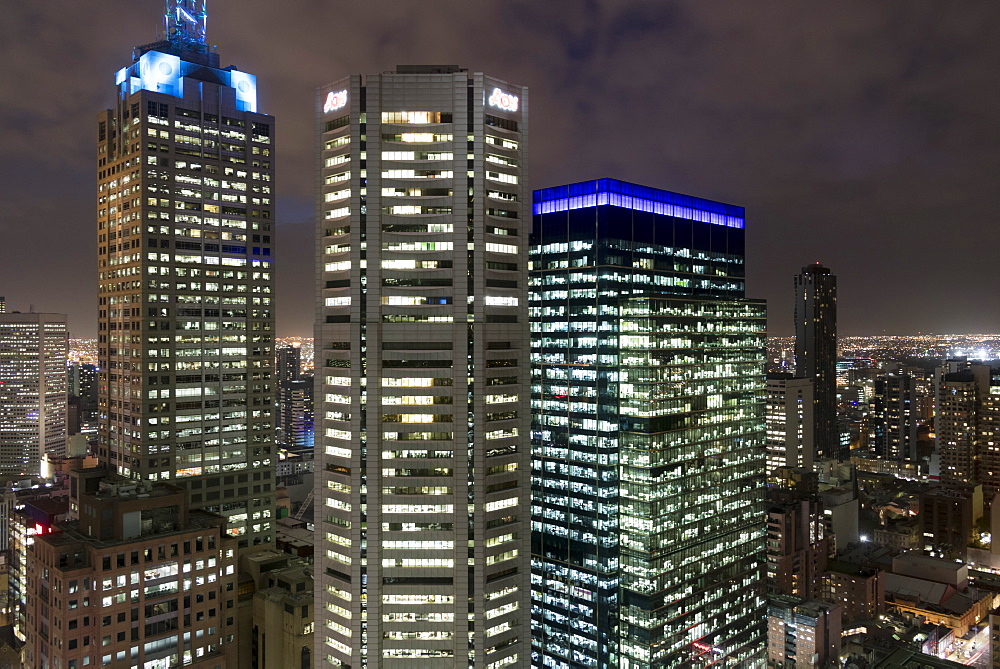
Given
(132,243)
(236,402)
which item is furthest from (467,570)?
(132,243)

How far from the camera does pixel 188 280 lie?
152875mm

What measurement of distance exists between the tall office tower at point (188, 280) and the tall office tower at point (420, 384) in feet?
217

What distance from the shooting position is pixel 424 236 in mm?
99938

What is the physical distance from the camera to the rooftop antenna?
6506 inches

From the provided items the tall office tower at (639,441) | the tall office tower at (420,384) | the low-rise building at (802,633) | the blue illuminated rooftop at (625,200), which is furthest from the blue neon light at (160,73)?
the low-rise building at (802,633)

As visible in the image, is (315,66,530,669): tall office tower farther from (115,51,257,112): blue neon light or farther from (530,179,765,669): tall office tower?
(115,51,257,112): blue neon light

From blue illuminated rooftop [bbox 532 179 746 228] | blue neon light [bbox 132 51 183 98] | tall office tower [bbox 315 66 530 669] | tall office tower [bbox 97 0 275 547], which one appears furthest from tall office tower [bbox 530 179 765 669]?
blue neon light [bbox 132 51 183 98]

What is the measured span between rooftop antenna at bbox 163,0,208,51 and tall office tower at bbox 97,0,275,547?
46 centimetres

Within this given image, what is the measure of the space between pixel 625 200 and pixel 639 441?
51810 mm

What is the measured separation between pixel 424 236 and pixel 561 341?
5864cm

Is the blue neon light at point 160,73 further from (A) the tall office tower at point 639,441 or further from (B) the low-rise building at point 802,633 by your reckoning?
(B) the low-rise building at point 802,633

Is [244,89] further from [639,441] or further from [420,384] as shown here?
[639,441]

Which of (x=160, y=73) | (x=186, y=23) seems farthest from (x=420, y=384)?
(x=186, y=23)

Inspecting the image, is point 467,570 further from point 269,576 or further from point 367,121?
point 367,121
